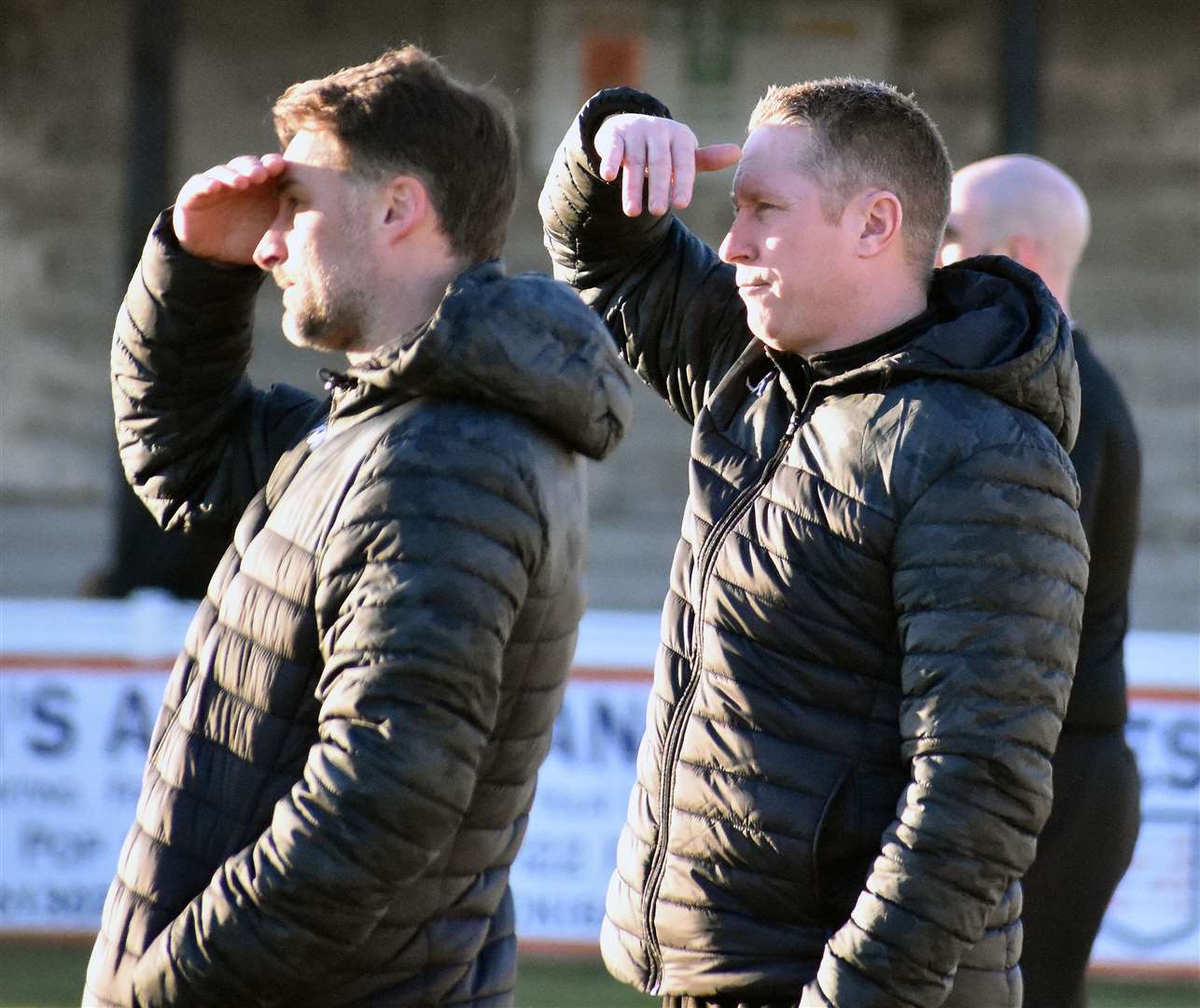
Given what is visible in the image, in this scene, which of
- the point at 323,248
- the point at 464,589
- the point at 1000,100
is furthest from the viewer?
the point at 1000,100

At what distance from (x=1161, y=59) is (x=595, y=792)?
5.94m

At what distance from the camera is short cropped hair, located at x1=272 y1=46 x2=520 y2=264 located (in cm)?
215

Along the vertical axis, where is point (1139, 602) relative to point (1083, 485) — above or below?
below

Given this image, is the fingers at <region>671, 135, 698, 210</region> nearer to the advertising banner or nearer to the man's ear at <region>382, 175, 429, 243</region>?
the man's ear at <region>382, 175, 429, 243</region>

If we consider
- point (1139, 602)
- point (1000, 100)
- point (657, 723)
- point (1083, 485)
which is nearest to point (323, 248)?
point (657, 723)

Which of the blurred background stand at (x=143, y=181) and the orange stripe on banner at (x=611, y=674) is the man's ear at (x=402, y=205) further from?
the blurred background stand at (x=143, y=181)

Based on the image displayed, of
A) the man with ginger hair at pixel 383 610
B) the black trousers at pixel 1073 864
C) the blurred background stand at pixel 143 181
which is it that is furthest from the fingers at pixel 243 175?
the blurred background stand at pixel 143 181

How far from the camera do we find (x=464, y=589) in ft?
6.29

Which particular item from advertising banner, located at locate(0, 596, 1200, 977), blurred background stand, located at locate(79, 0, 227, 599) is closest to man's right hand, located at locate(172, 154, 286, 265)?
advertising banner, located at locate(0, 596, 1200, 977)

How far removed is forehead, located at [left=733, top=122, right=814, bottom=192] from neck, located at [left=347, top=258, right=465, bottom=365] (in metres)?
0.40

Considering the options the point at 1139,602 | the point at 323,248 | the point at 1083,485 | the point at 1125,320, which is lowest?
the point at 1139,602

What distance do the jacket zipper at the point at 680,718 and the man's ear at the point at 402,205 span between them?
51 centimetres

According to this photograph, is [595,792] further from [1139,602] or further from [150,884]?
[1139,602]

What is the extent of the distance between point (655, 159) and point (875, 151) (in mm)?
277
